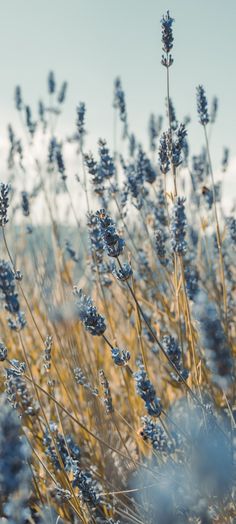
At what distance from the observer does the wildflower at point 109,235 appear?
1.39 meters

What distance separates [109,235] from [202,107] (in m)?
0.96

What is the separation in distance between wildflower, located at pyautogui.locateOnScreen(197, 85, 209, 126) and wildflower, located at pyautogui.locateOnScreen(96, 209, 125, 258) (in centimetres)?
87

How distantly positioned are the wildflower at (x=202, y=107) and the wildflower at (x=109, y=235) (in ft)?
2.85

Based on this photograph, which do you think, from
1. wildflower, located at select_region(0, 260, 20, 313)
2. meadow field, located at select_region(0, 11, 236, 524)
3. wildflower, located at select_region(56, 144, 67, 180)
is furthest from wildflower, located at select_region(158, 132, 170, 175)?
wildflower, located at select_region(56, 144, 67, 180)

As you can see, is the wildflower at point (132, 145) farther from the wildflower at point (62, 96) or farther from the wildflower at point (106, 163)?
the wildflower at point (106, 163)

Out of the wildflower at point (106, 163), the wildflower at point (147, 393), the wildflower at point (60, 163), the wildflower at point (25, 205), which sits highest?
the wildflower at point (60, 163)

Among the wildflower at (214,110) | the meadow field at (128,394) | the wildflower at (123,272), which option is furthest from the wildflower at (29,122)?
the wildflower at (123,272)

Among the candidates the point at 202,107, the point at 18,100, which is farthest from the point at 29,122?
the point at 202,107

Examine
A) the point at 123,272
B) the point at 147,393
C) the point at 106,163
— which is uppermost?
the point at 106,163

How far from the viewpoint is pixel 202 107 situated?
2.12m

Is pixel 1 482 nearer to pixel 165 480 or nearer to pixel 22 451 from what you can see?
pixel 22 451

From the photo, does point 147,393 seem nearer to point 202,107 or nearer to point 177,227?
point 177,227

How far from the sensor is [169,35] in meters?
1.81

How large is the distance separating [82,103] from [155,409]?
167cm
